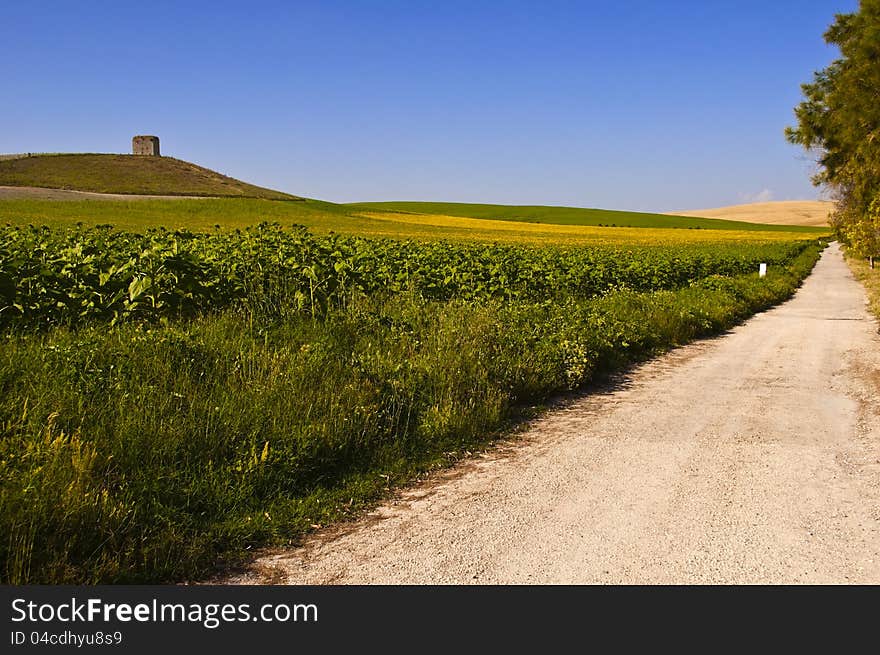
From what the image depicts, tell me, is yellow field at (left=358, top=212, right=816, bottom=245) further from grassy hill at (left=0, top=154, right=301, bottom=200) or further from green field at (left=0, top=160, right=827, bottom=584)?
green field at (left=0, top=160, right=827, bottom=584)

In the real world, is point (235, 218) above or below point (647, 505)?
above

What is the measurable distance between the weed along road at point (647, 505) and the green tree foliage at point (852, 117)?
12.4 meters

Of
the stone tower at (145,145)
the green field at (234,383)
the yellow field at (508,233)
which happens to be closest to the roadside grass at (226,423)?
the green field at (234,383)

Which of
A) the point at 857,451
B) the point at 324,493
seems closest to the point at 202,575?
the point at 324,493

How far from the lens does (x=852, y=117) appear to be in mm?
23328

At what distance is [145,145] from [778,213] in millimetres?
127572

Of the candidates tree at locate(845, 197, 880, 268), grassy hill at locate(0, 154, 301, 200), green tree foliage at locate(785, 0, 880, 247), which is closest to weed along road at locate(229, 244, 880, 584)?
tree at locate(845, 197, 880, 268)

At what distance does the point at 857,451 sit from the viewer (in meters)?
7.22

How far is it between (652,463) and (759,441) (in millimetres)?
1512

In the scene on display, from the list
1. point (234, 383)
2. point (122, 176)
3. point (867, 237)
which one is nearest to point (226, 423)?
point (234, 383)

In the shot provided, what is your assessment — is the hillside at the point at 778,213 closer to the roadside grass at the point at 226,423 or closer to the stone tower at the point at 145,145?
the stone tower at the point at 145,145

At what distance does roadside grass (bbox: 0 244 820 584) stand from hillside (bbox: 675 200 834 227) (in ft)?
494

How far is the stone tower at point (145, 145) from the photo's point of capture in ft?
387

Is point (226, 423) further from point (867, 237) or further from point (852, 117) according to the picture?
point (852, 117)
